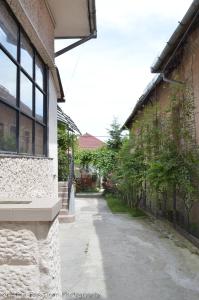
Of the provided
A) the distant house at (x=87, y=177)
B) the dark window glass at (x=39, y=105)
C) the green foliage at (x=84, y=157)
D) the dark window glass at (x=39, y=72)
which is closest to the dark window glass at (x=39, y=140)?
the dark window glass at (x=39, y=105)

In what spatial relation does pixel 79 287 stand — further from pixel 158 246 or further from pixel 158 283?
pixel 158 246

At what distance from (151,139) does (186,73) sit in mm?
2766

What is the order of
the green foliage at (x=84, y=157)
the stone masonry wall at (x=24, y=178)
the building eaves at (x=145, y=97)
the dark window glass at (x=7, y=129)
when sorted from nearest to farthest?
1. the stone masonry wall at (x=24, y=178)
2. the dark window glass at (x=7, y=129)
3. the building eaves at (x=145, y=97)
4. the green foliage at (x=84, y=157)

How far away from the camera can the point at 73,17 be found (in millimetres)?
6246

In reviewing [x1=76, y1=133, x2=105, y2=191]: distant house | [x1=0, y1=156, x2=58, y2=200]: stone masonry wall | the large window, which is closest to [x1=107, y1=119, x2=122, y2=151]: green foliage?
[x1=76, y1=133, x2=105, y2=191]: distant house

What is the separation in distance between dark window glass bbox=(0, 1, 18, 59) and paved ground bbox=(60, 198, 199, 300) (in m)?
3.12

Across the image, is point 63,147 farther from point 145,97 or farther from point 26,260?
point 26,260

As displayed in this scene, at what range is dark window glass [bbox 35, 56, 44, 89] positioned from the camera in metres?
4.82

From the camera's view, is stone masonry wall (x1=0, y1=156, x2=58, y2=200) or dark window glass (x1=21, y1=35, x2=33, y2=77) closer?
stone masonry wall (x1=0, y1=156, x2=58, y2=200)

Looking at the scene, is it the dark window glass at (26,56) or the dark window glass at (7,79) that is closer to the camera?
the dark window glass at (7,79)

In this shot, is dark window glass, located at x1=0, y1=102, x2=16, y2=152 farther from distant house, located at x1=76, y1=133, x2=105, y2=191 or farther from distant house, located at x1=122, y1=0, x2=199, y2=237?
distant house, located at x1=76, y1=133, x2=105, y2=191

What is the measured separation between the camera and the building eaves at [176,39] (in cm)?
643

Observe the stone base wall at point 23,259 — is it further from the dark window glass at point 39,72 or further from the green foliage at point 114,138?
the green foliage at point 114,138

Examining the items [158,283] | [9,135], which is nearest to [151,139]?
[158,283]
